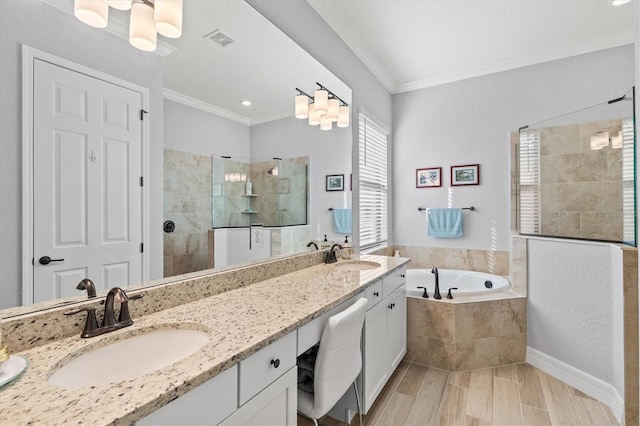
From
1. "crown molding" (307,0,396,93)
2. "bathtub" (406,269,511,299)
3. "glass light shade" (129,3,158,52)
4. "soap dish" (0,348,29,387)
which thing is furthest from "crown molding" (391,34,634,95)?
"soap dish" (0,348,29,387)

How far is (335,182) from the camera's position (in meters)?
2.42

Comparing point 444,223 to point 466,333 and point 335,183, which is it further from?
point 335,183

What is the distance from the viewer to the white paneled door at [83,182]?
86 centimetres

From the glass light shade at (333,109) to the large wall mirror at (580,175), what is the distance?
1.92 m

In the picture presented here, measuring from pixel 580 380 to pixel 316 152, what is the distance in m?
2.46

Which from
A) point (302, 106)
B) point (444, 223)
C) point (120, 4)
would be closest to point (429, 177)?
point (444, 223)

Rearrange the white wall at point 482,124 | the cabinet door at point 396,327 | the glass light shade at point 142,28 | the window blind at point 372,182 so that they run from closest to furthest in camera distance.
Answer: the glass light shade at point 142,28 < the cabinet door at point 396,327 < the white wall at point 482,124 < the window blind at point 372,182

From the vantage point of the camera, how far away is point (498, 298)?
2.49m

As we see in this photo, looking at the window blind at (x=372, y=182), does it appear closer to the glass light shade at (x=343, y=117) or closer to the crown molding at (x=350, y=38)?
the glass light shade at (x=343, y=117)

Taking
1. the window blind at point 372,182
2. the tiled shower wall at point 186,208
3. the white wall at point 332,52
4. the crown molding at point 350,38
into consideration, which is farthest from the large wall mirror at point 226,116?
the window blind at point 372,182

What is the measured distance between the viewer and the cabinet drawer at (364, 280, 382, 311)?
1.75m

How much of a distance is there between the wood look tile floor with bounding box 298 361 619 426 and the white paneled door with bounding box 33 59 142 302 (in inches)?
58.0

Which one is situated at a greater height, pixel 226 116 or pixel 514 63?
pixel 514 63

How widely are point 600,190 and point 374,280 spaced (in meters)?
2.10
